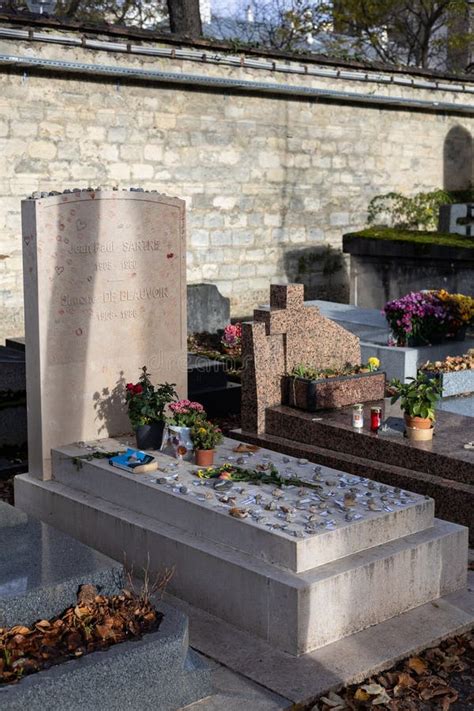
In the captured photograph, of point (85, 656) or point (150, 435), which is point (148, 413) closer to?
point (150, 435)

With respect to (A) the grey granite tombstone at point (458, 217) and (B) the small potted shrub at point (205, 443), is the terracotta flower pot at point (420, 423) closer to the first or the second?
(B) the small potted shrub at point (205, 443)

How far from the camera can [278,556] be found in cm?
514

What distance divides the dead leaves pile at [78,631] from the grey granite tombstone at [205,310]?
7.31m

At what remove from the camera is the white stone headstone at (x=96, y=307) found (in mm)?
6621

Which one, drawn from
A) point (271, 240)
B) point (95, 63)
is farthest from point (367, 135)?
point (95, 63)

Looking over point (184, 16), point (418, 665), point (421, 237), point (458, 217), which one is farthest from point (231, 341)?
point (184, 16)

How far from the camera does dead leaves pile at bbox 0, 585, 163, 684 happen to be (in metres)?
4.11

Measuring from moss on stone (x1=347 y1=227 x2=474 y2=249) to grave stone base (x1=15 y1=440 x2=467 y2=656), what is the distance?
683 centimetres

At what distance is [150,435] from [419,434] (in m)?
1.84

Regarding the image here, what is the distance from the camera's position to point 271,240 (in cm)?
1462

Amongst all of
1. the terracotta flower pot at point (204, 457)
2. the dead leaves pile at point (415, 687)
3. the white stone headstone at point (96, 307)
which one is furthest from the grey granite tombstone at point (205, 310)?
the dead leaves pile at point (415, 687)

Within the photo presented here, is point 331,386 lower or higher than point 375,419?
higher

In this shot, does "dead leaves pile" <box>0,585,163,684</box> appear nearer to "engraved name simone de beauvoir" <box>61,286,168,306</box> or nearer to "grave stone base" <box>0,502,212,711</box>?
"grave stone base" <box>0,502,212,711</box>

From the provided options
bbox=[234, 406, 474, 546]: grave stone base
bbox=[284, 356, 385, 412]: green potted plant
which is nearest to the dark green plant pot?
bbox=[234, 406, 474, 546]: grave stone base
